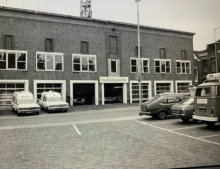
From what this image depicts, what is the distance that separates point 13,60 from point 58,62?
5.20 meters

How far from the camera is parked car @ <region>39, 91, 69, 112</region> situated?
71.6 ft

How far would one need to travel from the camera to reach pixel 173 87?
1443 inches

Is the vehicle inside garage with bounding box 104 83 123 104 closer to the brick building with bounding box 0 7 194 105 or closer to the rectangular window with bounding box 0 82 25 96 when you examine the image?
the brick building with bounding box 0 7 194 105

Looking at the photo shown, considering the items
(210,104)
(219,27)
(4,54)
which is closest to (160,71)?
(4,54)

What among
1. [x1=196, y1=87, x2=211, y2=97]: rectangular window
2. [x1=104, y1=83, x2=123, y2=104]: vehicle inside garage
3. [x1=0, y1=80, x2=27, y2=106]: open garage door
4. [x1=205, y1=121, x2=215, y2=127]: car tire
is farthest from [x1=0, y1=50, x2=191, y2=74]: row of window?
[x1=205, y1=121, x2=215, y2=127]: car tire

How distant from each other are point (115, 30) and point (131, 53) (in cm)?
412

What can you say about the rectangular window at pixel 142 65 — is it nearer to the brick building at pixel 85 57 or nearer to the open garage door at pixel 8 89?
the brick building at pixel 85 57

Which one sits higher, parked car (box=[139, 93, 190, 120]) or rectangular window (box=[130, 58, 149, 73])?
rectangular window (box=[130, 58, 149, 73])

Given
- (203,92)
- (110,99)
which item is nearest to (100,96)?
(110,99)

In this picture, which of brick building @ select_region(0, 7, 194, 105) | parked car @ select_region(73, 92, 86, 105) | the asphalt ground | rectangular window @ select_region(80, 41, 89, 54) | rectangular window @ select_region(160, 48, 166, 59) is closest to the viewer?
the asphalt ground

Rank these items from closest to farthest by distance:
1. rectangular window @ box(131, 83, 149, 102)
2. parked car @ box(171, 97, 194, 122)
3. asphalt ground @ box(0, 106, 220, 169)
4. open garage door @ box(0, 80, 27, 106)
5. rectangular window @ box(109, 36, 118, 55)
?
asphalt ground @ box(0, 106, 220, 169), parked car @ box(171, 97, 194, 122), open garage door @ box(0, 80, 27, 106), rectangular window @ box(109, 36, 118, 55), rectangular window @ box(131, 83, 149, 102)

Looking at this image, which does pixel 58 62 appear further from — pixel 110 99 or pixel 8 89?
pixel 110 99

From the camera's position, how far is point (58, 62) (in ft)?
92.1

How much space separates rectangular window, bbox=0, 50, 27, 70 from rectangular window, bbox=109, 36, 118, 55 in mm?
11599
